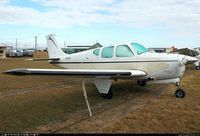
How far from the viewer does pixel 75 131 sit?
19.5 ft

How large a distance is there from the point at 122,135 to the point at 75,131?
3.41 feet

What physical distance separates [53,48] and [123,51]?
5790 millimetres

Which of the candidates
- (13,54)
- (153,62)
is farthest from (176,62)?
(13,54)

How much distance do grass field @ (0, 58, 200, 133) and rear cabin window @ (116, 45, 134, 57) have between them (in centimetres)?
151

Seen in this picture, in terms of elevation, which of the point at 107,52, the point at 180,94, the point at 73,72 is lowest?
the point at 180,94

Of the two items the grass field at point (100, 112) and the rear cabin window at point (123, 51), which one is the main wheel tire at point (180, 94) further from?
the rear cabin window at point (123, 51)

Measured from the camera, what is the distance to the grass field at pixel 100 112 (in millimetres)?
6160

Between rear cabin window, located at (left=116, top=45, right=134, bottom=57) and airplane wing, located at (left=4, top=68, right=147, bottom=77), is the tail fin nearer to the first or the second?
rear cabin window, located at (left=116, top=45, right=134, bottom=57)

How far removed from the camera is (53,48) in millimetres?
15312

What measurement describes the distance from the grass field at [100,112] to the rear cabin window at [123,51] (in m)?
1.51

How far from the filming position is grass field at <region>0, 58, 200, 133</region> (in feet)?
20.2

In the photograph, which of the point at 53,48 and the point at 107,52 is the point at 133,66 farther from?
the point at 53,48

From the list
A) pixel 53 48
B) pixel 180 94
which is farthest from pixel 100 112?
pixel 53 48

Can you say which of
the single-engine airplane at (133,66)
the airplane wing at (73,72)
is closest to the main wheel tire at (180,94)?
the single-engine airplane at (133,66)
